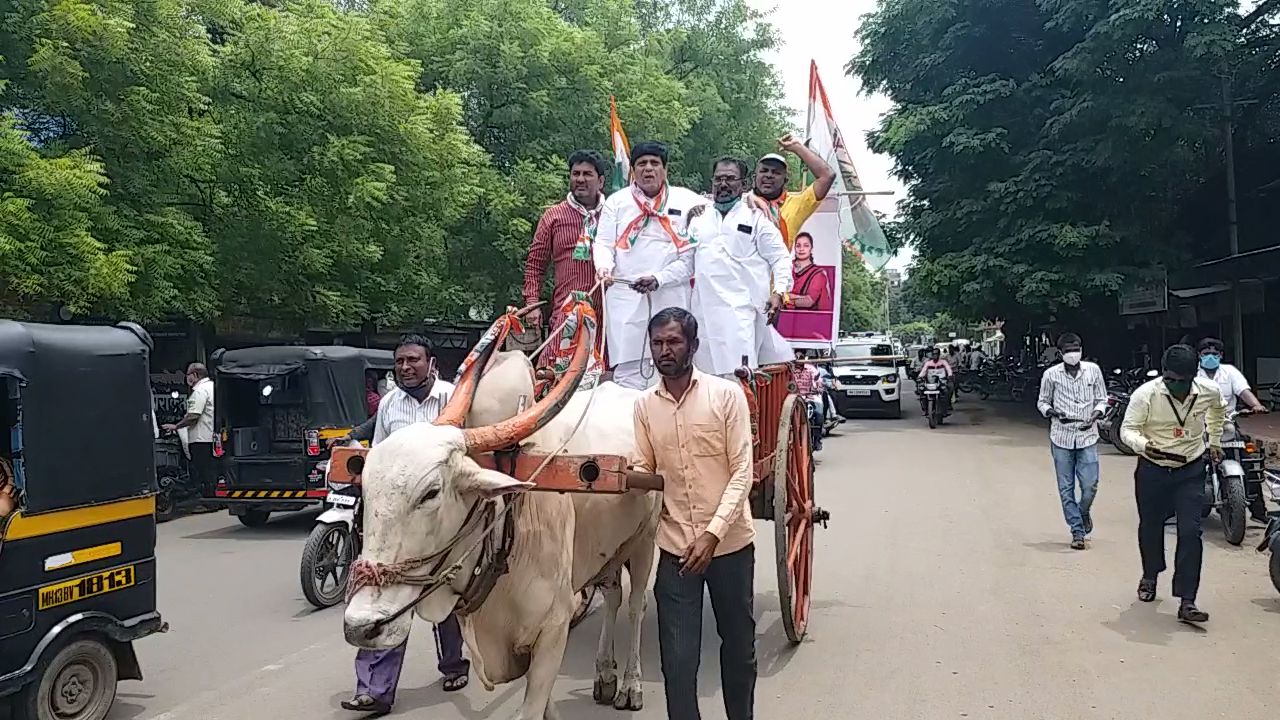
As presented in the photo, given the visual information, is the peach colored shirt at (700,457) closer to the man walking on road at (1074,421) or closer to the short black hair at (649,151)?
the short black hair at (649,151)

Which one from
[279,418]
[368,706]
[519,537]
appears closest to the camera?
[519,537]

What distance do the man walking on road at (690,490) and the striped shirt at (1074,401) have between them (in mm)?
5705

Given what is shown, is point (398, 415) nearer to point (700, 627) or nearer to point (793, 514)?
point (700, 627)

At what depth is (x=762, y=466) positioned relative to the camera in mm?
5941

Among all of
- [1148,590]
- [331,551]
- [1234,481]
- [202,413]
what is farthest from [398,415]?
[202,413]

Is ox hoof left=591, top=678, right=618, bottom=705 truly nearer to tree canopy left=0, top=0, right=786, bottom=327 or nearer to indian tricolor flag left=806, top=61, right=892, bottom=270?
indian tricolor flag left=806, top=61, right=892, bottom=270

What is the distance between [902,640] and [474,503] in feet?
12.5

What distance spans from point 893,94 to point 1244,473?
54.4 feet

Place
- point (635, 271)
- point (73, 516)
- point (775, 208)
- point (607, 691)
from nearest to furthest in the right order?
1. point (73, 516)
2. point (607, 691)
3. point (635, 271)
4. point (775, 208)

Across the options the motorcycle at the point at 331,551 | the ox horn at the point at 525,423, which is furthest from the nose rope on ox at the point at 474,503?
the motorcycle at the point at 331,551

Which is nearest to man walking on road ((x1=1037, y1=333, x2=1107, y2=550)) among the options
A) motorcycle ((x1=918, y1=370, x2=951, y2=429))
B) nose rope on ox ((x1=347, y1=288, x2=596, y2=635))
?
nose rope on ox ((x1=347, y1=288, x2=596, y2=635))

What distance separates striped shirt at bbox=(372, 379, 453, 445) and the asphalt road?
1.49 m

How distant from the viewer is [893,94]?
24.2 metres

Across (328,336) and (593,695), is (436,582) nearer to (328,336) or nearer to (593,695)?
(593,695)
